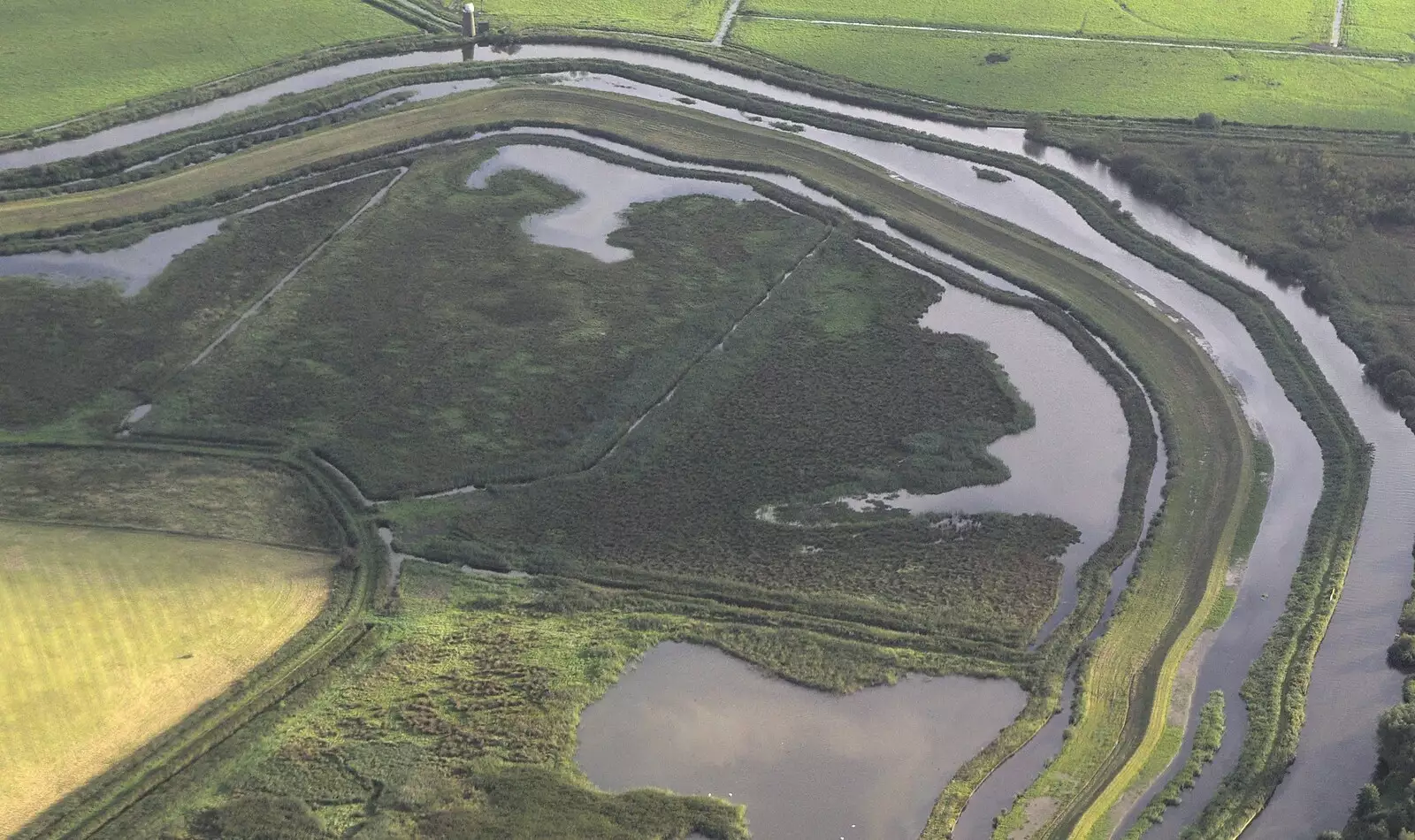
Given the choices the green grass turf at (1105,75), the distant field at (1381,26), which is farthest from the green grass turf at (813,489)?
the distant field at (1381,26)

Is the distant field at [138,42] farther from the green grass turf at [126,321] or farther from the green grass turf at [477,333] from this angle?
the green grass turf at [477,333]

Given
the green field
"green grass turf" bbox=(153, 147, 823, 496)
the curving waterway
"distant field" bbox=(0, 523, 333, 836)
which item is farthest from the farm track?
"distant field" bbox=(0, 523, 333, 836)

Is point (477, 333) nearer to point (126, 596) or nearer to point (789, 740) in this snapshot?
point (126, 596)

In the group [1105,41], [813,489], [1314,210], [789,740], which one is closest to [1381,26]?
[1105,41]

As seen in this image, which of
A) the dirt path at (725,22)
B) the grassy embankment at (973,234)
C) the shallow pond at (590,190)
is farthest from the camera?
the dirt path at (725,22)

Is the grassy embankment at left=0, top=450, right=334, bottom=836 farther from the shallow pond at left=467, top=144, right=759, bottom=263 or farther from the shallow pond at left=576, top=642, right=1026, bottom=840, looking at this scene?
the shallow pond at left=467, top=144, right=759, bottom=263

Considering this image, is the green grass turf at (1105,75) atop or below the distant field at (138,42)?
atop

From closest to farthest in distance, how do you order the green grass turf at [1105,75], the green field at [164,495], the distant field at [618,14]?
the green field at [164,495] → the green grass turf at [1105,75] → the distant field at [618,14]

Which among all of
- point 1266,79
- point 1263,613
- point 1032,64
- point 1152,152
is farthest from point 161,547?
point 1266,79
